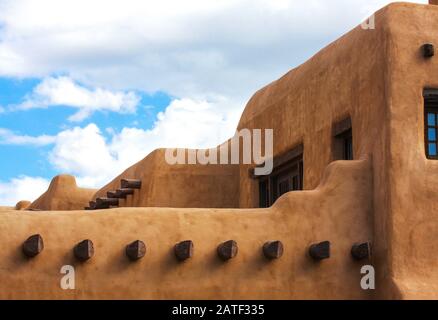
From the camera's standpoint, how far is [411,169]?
1309 centimetres

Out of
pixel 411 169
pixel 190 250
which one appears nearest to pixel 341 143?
pixel 411 169

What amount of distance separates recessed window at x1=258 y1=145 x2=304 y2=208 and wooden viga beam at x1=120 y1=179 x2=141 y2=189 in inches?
145

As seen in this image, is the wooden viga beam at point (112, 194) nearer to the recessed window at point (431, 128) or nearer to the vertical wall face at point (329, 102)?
the vertical wall face at point (329, 102)

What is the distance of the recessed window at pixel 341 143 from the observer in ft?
48.1

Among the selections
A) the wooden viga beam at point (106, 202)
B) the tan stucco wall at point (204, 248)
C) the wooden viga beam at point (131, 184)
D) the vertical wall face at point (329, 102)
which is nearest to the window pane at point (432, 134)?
the vertical wall face at point (329, 102)

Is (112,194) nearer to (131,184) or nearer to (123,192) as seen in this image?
(123,192)

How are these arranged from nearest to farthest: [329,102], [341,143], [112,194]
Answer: [341,143] < [329,102] < [112,194]

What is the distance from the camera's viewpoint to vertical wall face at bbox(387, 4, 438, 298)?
12.8 meters

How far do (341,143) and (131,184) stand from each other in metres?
7.11

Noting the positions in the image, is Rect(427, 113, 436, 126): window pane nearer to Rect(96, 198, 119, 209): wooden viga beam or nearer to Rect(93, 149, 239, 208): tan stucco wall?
Rect(93, 149, 239, 208): tan stucco wall

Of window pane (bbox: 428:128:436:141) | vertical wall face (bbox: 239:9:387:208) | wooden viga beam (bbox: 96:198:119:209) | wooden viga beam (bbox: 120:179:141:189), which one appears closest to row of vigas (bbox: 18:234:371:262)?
vertical wall face (bbox: 239:9:387:208)

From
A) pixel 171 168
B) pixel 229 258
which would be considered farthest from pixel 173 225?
pixel 171 168

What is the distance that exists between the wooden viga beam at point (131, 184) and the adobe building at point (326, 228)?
6.87m
